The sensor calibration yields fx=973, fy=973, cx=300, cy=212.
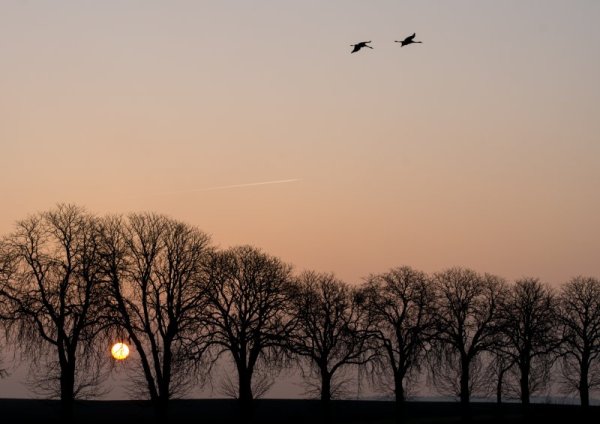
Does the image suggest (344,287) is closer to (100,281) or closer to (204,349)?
(204,349)

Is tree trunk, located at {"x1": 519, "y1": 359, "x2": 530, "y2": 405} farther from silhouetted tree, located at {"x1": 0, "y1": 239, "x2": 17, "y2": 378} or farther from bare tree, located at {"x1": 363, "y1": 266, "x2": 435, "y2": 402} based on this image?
silhouetted tree, located at {"x1": 0, "y1": 239, "x2": 17, "y2": 378}

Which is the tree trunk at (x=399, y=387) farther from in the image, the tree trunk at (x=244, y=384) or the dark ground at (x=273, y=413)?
the tree trunk at (x=244, y=384)

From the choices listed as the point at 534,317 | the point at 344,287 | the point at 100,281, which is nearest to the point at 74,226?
the point at 100,281

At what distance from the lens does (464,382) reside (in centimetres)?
8838

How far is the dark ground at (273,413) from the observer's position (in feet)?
247

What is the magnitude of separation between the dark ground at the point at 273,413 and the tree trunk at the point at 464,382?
124 cm

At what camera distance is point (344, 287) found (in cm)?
9356

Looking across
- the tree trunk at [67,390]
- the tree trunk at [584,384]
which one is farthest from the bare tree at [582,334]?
the tree trunk at [67,390]

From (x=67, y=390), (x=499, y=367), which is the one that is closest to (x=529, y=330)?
(x=499, y=367)

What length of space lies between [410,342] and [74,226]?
33048 millimetres

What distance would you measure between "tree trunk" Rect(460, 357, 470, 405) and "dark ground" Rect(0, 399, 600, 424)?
4.06 feet

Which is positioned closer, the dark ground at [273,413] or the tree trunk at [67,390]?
the tree trunk at [67,390]

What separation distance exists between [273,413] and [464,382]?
1780cm

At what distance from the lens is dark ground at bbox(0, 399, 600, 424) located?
247ft
